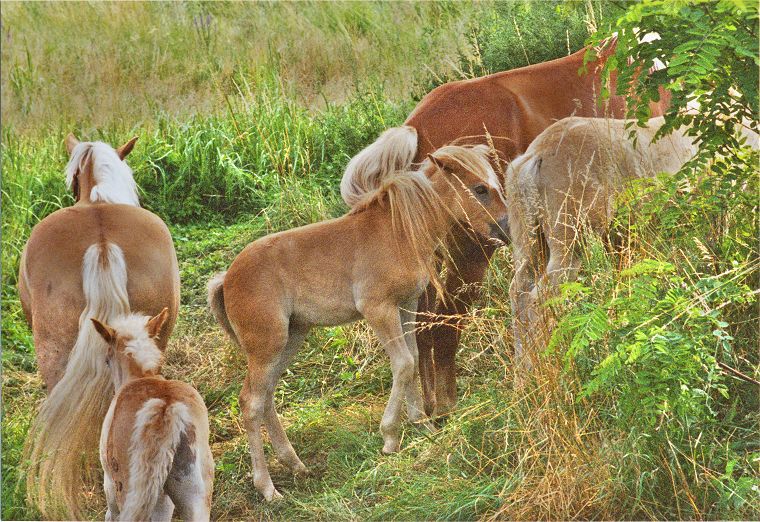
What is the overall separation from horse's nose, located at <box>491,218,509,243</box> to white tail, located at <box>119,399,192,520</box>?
1406 millimetres

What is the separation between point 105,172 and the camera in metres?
4.62

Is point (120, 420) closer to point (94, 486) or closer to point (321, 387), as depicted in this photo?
point (94, 486)

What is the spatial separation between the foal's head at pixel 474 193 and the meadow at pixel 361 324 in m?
0.32

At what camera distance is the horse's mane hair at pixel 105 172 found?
15.0 ft

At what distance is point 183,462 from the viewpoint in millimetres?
3635

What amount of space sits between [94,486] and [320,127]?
1770mm

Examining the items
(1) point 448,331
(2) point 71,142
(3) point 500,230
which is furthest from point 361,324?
(2) point 71,142

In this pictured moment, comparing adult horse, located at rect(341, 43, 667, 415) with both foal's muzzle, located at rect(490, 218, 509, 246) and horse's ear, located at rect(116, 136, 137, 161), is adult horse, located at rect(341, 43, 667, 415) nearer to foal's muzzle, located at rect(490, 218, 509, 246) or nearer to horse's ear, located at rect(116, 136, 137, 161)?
foal's muzzle, located at rect(490, 218, 509, 246)

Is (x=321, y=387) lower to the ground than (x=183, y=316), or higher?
lower

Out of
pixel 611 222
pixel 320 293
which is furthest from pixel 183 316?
pixel 611 222

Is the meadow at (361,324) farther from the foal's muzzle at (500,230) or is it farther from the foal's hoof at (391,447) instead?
the foal's muzzle at (500,230)

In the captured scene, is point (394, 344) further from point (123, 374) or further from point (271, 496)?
point (123, 374)

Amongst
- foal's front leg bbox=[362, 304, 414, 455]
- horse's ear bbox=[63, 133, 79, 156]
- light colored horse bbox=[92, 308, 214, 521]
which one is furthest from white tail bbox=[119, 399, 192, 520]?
horse's ear bbox=[63, 133, 79, 156]

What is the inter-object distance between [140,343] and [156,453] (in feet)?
1.70
